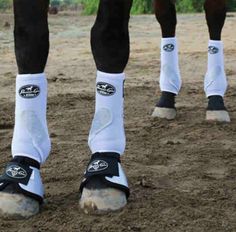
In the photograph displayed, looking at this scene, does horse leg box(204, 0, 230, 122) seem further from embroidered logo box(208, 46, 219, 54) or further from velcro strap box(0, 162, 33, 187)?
velcro strap box(0, 162, 33, 187)

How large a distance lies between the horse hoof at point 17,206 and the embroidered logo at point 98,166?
24 centimetres

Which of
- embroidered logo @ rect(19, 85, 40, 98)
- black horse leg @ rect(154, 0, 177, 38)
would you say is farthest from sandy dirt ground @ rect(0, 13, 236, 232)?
black horse leg @ rect(154, 0, 177, 38)

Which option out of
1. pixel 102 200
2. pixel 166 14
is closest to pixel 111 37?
pixel 102 200

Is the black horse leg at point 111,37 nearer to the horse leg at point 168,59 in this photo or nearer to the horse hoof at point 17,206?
the horse hoof at point 17,206

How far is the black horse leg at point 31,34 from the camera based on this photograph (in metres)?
2.24

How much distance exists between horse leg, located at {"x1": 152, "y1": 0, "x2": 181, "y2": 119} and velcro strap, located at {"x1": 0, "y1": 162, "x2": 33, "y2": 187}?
2093mm

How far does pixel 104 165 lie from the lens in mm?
2258

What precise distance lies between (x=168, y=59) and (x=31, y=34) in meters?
2.17

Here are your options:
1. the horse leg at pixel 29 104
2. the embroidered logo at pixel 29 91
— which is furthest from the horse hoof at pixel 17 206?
the embroidered logo at pixel 29 91

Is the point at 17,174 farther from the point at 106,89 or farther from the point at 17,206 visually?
the point at 106,89

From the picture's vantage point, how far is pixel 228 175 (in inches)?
108

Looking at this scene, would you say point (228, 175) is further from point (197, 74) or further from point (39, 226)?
point (197, 74)

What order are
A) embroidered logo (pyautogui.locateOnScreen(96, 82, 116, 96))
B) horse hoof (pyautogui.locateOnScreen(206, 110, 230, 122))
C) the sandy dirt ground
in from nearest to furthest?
the sandy dirt ground < embroidered logo (pyautogui.locateOnScreen(96, 82, 116, 96)) < horse hoof (pyautogui.locateOnScreen(206, 110, 230, 122))

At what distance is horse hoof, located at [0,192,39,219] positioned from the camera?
216cm
